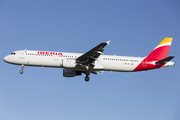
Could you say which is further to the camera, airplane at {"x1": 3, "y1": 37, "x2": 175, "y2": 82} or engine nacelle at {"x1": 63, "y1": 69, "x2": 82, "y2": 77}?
engine nacelle at {"x1": 63, "y1": 69, "x2": 82, "y2": 77}

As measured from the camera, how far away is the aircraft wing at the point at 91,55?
3856 centimetres

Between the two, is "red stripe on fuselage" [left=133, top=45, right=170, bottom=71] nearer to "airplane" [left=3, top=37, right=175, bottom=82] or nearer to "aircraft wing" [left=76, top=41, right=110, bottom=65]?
"airplane" [left=3, top=37, right=175, bottom=82]

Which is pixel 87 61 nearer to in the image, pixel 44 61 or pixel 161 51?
pixel 44 61

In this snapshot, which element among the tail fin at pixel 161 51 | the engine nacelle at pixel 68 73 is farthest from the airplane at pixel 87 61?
the engine nacelle at pixel 68 73

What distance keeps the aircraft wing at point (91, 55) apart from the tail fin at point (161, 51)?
388 inches

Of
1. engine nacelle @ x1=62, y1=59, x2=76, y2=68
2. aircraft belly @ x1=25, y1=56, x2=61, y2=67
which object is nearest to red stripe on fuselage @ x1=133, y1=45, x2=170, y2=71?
engine nacelle @ x1=62, y1=59, x2=76, y2=68

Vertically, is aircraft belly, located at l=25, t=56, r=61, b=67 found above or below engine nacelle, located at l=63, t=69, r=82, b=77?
above

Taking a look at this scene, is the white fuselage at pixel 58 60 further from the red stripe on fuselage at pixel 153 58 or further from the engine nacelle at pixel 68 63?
the engine nacelle at pixel 68 63

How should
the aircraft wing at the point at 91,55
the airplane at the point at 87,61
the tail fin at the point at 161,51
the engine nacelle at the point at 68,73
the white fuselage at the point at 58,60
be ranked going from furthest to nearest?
the engine nacelle at the point at 68,73, the tail fin at the point at 161,51, the white fuselage at the point at 58,60, the airplane at the point at 87,61, the aircraft wing at the point at 91,55

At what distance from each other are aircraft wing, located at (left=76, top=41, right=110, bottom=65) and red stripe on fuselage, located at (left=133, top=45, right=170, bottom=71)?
7.91 meters

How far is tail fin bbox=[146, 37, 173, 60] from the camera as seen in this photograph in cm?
4405

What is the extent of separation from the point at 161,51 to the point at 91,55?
1339cm

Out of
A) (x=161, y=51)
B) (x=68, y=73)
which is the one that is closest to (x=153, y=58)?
(x=161, y=51)

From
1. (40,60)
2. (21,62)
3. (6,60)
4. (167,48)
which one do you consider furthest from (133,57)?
(6,60)
